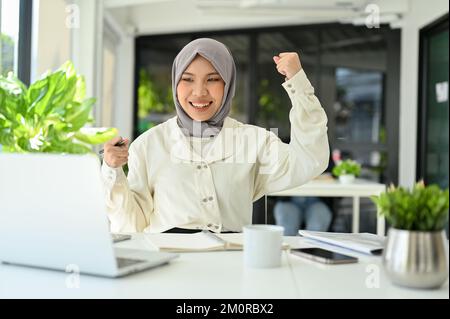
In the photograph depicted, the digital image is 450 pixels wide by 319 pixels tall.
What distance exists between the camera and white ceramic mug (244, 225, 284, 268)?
1.10 meters

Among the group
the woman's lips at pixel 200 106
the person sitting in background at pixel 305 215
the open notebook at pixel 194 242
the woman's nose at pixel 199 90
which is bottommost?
the person sitting in background at pixel 305 215

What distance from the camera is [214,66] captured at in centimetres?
183

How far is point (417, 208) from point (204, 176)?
956mm

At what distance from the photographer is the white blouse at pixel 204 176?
174cm

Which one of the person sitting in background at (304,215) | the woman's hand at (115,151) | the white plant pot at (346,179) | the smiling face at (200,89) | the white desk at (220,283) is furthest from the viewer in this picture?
the person sitting in background at (304,215)

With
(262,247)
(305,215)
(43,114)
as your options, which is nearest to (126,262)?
(262,247)

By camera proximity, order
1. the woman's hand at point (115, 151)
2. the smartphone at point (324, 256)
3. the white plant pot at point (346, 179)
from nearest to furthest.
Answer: the smartphone at point (324, 256) → the woman's hand at point (115, 151) → the white plant pot at point (346, 179)

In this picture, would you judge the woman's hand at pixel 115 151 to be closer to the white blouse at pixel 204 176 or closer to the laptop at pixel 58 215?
the white blouse at pixel 204 176

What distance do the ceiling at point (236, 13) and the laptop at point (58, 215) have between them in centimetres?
386

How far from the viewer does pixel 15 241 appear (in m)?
1.07

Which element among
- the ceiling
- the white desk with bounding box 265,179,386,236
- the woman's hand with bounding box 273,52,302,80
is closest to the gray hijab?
the woman's hand with bounding box 273,52,302,80

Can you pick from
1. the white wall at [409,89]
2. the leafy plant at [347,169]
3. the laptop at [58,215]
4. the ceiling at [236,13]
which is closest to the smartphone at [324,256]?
the laptop at [58,215]

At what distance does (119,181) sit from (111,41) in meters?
4.30

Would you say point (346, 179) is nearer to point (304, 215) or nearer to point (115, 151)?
point (304, 215)
